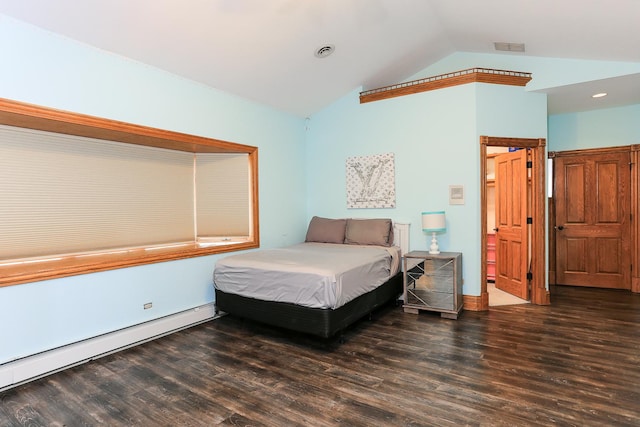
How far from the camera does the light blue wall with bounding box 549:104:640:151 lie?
16.5 ft

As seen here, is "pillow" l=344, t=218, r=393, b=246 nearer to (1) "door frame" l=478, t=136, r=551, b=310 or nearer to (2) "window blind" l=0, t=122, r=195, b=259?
(1) "door frame" l=478, t=136, r=551, b=310

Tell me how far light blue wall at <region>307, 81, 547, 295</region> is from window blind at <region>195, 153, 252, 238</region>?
1.44 meters

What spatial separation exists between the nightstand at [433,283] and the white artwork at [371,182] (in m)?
0.99

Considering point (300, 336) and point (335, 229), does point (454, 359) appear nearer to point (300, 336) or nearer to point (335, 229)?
point (300, 336)

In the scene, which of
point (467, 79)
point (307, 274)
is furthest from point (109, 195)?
point (467, 79)

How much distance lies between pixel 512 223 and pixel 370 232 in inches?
79.1

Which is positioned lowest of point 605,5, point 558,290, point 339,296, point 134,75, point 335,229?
point 558,290

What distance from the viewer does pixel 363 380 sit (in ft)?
8.34

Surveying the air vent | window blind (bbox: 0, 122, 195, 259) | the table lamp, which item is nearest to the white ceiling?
the air vent

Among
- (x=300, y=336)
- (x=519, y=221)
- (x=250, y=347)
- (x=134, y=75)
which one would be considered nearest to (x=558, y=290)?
(x=519, y=221)

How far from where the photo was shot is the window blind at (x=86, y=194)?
2.96m

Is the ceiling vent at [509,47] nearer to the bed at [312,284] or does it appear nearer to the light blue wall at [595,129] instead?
the light blue wall at [595,129]

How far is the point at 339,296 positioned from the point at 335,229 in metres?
1.90

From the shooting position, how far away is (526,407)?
216cm
